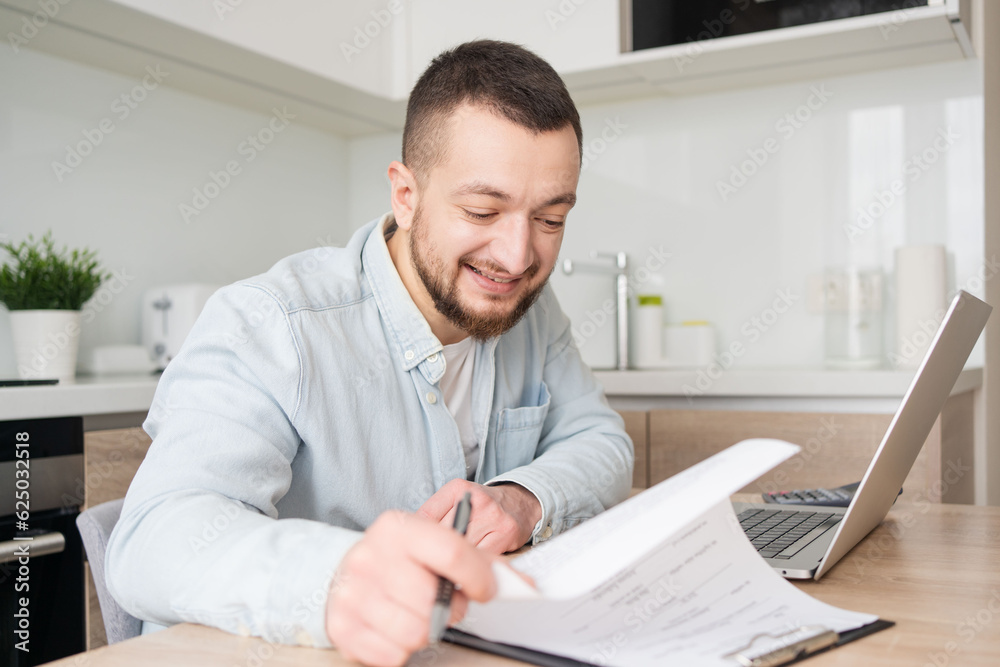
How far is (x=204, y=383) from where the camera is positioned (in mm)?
805

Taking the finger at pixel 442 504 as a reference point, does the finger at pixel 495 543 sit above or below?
below

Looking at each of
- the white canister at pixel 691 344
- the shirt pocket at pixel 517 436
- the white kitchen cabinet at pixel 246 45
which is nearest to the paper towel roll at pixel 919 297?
the white canister at pixel 691 344

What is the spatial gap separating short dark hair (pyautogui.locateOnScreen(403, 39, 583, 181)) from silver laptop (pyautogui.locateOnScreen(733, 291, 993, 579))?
47cm

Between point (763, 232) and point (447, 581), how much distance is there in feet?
7.17

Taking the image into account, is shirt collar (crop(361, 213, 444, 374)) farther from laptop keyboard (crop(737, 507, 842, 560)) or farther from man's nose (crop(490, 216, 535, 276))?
laptop keyboard (crop(737, 507, 842, 560))

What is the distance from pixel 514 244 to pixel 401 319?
0.53 feet

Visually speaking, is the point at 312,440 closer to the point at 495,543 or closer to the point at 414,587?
the point at 495,543

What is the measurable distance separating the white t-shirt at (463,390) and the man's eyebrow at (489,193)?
0.24 meters

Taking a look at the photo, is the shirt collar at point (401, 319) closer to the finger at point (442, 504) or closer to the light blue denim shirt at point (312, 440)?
the light blue denim shirt at point (312, 440)

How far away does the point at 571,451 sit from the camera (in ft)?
3.62

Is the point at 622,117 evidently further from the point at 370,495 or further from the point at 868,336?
the point at 370,495

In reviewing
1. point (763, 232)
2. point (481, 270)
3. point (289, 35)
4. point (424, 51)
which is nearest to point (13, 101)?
point (289, 35)

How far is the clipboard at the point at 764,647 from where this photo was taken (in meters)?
0.50

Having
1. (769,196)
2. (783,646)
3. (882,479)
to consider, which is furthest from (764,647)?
(769,196)
